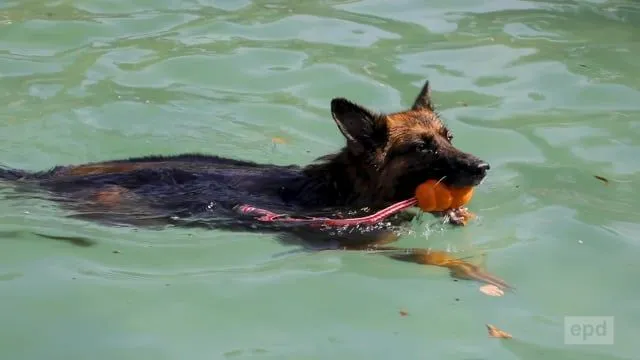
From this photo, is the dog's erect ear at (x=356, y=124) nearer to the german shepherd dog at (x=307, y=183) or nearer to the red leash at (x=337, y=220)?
the german shepherd dog at (x=307, y=183)

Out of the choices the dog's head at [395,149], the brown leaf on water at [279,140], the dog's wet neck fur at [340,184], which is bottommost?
the brown leaf on water at [279,140]

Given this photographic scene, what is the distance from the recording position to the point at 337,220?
7023 millimetres

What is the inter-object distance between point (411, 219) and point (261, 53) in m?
4.75

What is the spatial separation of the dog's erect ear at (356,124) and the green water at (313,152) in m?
0.81

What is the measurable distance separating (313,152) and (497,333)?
13.2 feet

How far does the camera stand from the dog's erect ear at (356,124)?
23.2 ft

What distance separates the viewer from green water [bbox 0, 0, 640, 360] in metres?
5.41

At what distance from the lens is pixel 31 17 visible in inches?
496

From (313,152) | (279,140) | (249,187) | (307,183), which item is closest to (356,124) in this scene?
(307,183)

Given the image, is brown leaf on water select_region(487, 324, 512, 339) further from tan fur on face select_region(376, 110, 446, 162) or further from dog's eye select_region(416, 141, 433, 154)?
tan fur on face select_region(376, 110, 446, 162)

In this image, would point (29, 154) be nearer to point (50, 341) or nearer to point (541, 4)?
point (50, 341)

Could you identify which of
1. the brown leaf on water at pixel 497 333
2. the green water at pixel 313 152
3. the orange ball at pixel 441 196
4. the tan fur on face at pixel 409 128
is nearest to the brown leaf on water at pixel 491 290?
the green water at pixel 313 152

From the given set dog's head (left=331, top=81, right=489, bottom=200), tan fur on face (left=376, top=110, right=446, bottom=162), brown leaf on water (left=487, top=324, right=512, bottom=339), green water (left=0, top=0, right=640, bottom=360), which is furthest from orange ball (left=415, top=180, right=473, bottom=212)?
brown leaf on water (left=487, top=324, right=512, bottom=339)

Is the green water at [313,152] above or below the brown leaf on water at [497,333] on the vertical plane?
above
